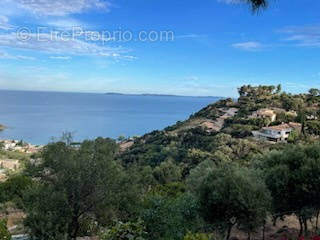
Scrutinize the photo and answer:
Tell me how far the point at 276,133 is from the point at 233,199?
38343 mm

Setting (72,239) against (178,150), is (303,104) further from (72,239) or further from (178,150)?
(72,239)

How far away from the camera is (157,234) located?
6660 mm

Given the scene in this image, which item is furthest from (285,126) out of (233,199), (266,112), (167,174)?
(233,199)

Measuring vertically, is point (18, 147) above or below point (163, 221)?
below

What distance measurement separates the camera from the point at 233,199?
28.2 ft

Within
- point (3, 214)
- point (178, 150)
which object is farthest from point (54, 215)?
point (178, 150)

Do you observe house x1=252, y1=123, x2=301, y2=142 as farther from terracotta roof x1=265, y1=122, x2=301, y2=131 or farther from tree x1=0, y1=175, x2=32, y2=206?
tree x1=0, y1=175, x2=32, y2=206

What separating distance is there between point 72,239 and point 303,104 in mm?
58431

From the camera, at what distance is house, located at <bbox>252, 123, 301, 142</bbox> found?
4309 cm

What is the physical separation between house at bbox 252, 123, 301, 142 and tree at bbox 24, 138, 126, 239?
126 feet

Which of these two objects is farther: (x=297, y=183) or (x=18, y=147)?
(x=18, y=147)

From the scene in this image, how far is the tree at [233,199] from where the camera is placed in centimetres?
862

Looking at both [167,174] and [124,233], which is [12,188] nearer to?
[124,233]

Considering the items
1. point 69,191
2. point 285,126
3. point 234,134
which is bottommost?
point 234,134
